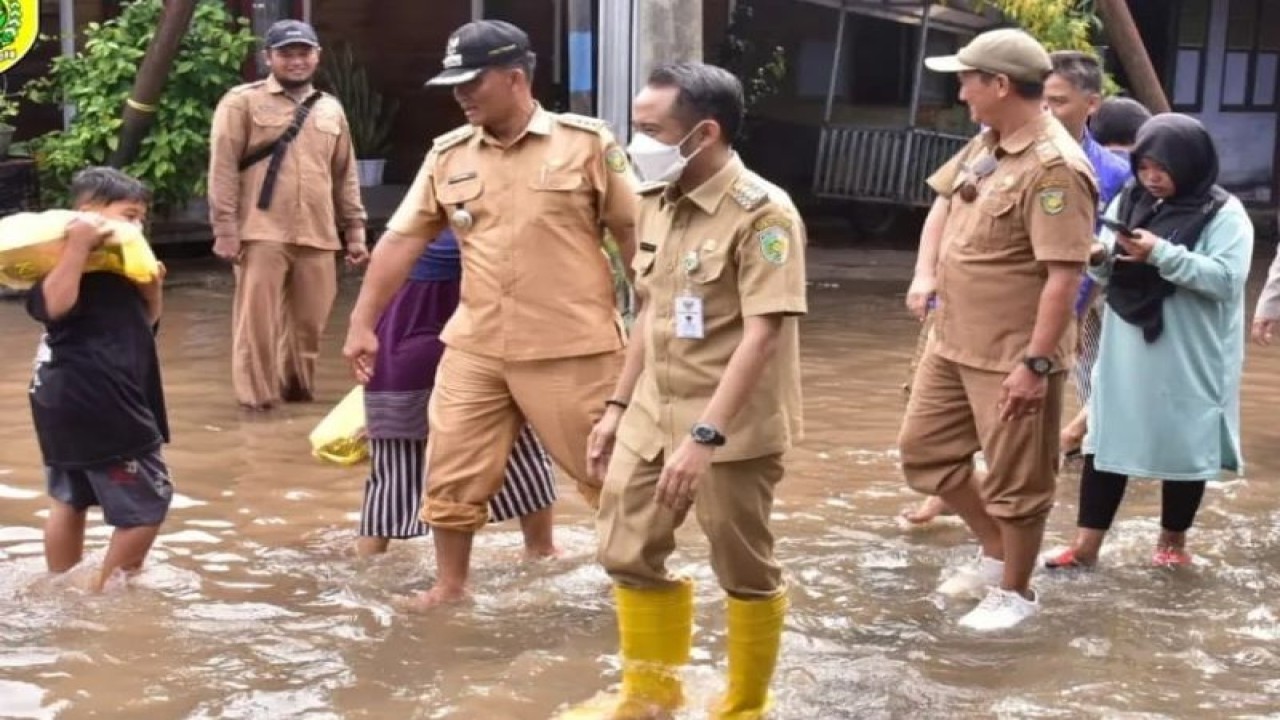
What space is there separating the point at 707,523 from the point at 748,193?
76 cm

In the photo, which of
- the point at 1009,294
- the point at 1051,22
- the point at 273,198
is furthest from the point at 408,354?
the point at 1051,22

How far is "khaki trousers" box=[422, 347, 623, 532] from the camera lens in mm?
5043

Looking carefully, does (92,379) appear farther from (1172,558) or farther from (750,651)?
(1172,558)

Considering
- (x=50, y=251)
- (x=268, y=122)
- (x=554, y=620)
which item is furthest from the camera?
(x=268, y=122)

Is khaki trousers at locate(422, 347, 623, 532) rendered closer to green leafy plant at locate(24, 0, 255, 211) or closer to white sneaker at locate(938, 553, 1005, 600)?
white sneaker at locate(938, 553, 1005, 600)

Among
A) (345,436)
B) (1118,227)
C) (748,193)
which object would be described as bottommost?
(345,436)

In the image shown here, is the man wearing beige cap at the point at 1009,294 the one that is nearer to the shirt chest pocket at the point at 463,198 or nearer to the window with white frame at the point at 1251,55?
the shirt chest pocket at the point at 463,198

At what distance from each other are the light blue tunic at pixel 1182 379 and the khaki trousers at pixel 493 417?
1.64m

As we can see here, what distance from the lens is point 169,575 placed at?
222 inches

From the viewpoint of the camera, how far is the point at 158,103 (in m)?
10.9

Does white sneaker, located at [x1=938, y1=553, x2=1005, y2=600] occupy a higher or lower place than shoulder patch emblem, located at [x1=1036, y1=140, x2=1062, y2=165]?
lower

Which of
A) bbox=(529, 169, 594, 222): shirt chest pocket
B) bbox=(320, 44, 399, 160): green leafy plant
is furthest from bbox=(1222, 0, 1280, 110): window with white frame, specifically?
bbox=(529, 169, 594, 222): shirt chest pocket

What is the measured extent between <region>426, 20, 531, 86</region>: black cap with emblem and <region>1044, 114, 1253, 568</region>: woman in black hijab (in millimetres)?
1865

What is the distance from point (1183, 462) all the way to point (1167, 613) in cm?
51
